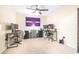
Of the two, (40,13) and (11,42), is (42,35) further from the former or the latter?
(11,42)

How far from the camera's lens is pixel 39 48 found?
1.80 metres

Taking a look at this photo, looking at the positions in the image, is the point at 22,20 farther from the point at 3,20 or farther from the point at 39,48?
the point at 39,48

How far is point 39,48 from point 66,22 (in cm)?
68

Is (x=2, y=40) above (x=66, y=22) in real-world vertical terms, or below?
below

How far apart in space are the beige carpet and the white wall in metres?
0.13

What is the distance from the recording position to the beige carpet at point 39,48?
69.8 inches

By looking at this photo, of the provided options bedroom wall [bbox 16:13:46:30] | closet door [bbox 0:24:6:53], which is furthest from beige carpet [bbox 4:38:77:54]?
bedroom wall [bbox 16:13:46:30]

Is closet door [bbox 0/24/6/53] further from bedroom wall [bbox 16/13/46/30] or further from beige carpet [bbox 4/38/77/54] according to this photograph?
bedroom wall [bbox 16/13/46/30]

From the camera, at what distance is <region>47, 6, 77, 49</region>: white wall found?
1.77 metres

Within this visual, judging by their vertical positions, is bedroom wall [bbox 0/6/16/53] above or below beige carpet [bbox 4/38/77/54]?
above

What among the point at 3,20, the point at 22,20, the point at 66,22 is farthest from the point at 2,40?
the point at 66,22
